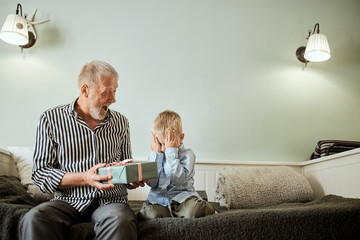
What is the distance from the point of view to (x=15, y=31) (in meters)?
2.08

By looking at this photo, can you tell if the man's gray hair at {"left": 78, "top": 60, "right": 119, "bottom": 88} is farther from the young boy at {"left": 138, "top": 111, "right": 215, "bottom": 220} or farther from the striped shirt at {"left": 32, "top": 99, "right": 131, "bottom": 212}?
the young boy at {"left": 138, "top": 111, "right": 215, "bottom": 220}

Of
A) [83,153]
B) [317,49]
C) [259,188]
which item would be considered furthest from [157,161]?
[317,49]

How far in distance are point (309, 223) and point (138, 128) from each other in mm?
1338

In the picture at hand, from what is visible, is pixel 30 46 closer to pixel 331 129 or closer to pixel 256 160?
pixel 256 160

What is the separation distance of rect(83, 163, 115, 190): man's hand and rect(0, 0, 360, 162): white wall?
983mm

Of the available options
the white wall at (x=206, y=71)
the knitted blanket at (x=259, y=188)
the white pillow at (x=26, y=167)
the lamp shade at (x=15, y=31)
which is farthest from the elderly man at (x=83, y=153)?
the lamp shade at (x=15, y=31)

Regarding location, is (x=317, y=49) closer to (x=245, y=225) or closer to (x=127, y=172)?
(x=245, y=225)

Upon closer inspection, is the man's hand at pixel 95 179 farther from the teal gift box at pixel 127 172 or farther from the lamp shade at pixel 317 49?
the lamp shade at pixel 317 49

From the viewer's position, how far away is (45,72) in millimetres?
2270

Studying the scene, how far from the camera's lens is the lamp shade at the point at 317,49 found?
237 centimetres

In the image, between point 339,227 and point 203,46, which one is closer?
point 339,227

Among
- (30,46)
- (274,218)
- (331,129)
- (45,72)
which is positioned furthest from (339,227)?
(30,46)

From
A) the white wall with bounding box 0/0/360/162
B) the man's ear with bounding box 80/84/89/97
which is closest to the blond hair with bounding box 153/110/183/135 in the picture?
the man's ear with bounding box 80/84/89/97

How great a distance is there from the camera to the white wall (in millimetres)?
2271
